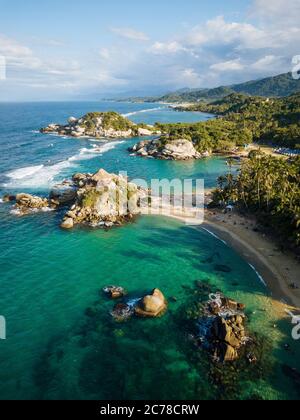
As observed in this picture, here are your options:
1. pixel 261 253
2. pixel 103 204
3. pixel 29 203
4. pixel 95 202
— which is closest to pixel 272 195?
pixel 261 253

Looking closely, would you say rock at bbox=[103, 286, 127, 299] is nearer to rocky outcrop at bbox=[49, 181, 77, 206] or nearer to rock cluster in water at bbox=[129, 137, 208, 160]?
rocky outcrop at bbox=[49, 181, 77, 206]

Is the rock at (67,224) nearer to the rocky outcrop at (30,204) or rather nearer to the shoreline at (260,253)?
the rocky outcrop at (30,204)

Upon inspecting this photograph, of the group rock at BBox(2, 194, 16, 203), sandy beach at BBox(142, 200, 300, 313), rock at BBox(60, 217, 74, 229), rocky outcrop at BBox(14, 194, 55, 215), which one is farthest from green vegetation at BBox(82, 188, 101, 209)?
rock at BBox(2, 194, 16, 203)

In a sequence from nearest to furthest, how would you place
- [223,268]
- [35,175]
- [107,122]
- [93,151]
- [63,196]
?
[223,268] < [63,196] < [35,175] < [93,151] < [107,122]

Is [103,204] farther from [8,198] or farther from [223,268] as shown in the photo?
[223,268]

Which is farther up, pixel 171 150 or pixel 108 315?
pixel 171 150

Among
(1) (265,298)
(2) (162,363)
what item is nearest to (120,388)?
(2) (162,363)

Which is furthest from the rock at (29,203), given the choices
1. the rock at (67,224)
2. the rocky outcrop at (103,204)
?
the rock at (67,224)
